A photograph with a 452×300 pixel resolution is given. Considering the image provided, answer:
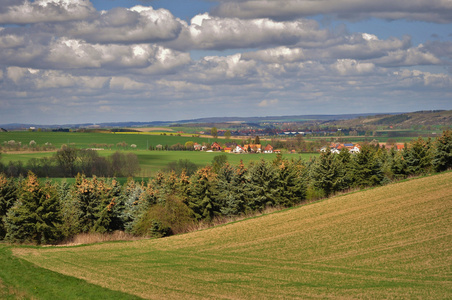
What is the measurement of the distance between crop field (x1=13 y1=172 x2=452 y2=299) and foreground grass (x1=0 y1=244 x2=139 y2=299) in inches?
35.9

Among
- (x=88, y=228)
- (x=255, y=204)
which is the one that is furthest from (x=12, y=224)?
(x=255, y=204)

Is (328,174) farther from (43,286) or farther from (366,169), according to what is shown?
(43,286)

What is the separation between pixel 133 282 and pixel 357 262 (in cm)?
1279

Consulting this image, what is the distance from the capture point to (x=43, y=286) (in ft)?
89.1

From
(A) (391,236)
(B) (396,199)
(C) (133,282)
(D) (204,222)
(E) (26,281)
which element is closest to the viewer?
(C) (133,282)

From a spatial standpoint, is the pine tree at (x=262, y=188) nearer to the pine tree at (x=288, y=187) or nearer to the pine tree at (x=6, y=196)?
the pine tree at (x=288, y=187)

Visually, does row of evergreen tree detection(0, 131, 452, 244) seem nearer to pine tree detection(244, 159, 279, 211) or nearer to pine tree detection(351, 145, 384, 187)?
pine tree detection(244, 159, 279, 211)

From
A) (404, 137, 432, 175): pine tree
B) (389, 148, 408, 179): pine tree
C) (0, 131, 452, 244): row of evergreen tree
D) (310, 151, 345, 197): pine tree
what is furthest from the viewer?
(389, 148, 408, 179): pine tree

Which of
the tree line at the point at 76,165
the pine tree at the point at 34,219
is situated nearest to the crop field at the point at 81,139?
the tree line at the point at 76,165

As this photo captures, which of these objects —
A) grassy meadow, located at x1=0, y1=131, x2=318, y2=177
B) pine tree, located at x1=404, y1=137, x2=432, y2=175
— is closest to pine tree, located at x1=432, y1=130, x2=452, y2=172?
pine tree, located at x1=404, y1=137, x2=432, y2=175

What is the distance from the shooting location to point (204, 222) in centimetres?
6066

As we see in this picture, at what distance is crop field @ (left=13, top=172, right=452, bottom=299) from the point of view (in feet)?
75.0

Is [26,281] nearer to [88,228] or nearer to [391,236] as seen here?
[391,236]

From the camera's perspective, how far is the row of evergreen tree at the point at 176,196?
55.8m
